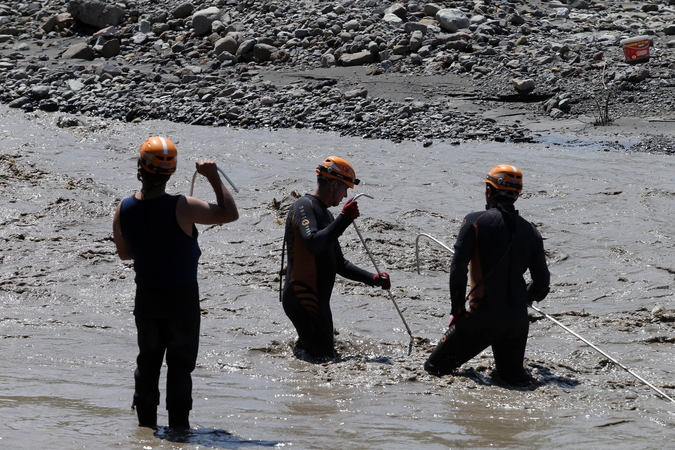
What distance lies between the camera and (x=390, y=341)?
8.24 metres

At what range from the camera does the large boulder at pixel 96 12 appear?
26.5m

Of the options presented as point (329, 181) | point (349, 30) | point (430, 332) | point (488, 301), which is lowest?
point (430, 332)

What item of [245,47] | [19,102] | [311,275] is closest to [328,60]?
[245,47]

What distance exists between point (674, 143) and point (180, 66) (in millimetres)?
11837

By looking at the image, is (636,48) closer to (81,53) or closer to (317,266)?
(81,53)

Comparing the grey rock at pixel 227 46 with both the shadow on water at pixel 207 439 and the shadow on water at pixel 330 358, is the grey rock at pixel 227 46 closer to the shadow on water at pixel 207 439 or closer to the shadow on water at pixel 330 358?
the shadow on water at pixel 330 358

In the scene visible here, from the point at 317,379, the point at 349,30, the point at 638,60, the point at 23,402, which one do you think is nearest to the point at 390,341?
the point at 317,379

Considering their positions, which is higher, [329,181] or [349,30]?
[349,30]

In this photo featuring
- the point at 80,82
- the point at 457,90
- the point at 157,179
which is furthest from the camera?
the point at 80,82

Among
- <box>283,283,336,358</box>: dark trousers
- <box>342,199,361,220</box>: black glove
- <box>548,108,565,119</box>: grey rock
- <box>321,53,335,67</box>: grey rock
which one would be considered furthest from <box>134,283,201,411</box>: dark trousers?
<box>321,53,335,67</box>: grey rock

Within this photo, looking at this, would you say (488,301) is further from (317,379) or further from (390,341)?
(390,341)

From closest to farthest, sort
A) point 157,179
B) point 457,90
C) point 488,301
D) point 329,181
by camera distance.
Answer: point 157,179
point 488,301
point 329,181
point 457,90

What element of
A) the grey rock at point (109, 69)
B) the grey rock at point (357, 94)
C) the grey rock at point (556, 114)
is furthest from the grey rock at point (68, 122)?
the grey rock at point (556, 114)

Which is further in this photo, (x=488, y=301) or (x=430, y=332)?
(x=430, y=332)
